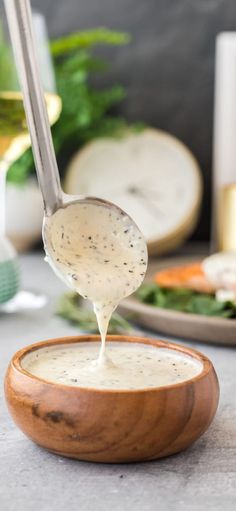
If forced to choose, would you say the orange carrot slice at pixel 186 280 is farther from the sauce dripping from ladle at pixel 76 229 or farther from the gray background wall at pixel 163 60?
the gray background wall at pixel 163 60

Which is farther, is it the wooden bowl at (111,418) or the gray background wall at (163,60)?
the gray background wall at (163,60)

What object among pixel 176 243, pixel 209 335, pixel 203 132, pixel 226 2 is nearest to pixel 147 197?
pixel 176 243

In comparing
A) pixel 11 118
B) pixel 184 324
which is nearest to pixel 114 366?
pixel 184 324

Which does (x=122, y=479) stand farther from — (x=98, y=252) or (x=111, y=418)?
(x=98, y=252)

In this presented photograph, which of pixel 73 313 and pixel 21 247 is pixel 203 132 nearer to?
pixel 21 247

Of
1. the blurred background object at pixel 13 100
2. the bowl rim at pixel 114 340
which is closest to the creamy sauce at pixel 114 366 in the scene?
the bowl rim at pixel 114 340

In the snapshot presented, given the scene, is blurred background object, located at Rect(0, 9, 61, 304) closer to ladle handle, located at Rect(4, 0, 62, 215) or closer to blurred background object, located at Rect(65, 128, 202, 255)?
blurred background object, located at Rect(65, 128, 202, 255)
